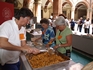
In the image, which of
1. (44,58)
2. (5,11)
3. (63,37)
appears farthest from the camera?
(5,11)

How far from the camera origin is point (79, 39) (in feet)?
21.2

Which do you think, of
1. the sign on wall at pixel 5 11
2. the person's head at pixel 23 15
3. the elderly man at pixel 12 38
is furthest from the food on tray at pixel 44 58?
the sign on wall at pixel 5 11

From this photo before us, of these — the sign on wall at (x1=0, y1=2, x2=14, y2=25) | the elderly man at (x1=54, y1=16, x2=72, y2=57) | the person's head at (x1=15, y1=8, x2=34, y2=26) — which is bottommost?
the elderly man at (x1=54, y1=16, x2=72, y2=57)

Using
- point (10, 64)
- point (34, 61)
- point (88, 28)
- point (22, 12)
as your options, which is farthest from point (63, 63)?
point (88, 28)

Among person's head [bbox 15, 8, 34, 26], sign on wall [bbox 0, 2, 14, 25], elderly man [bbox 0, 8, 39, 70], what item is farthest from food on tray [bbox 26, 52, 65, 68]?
sign on wall [bbox 0, 2, 14, 25]

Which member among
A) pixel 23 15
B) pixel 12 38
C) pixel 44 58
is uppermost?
pixel 23 15

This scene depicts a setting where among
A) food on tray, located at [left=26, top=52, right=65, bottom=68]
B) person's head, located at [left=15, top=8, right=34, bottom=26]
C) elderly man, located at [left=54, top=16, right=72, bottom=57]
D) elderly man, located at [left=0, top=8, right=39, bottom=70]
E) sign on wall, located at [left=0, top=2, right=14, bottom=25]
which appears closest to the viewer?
elderly man, located at [left=0, top=8, right=39, bottom=70]

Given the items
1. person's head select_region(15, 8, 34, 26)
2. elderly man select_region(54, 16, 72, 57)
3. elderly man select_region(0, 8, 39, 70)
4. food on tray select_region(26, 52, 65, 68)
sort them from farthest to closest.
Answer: elderly man select_region(54, 16, 72, 57)
food on tray select_region(26, 52, 65, 68)
person's head select_region(15, 8, 34, 26)
elderly man select_region(0, 8, 39, 70)

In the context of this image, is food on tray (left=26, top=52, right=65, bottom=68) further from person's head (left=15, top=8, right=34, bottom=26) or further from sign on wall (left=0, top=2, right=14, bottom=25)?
sign on wall (left=0, top=2, right=14, bottom=25)

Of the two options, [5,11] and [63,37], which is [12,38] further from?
[5,11]

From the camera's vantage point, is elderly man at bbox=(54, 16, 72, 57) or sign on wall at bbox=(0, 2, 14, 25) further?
sign on wall at bbox=(0, 2, 14, 25)

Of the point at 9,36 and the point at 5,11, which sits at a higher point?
the point at 5,11

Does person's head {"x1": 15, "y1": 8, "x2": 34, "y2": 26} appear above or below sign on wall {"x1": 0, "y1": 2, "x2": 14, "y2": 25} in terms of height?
below

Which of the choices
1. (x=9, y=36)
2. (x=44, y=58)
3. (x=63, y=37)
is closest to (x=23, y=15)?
(x=9, y=36)
